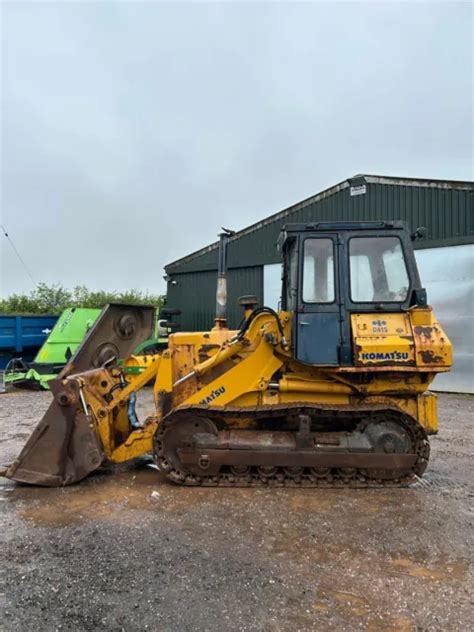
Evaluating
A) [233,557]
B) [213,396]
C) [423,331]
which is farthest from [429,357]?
[233,557]

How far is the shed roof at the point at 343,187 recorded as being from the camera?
11.8 meters

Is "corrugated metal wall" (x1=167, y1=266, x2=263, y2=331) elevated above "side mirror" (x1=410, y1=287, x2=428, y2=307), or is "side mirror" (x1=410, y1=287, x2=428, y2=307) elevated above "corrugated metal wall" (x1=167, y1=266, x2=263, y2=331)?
"corrugated metal wall" (x1=167, y1=266, x2=263, y2=331)

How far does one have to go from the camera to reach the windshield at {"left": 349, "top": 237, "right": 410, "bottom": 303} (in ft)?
16.6

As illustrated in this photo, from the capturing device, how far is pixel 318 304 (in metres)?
→ 5.00

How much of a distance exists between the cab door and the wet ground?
1.46 m

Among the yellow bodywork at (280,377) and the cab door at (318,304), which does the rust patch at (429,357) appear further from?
the cab door at (318,304)

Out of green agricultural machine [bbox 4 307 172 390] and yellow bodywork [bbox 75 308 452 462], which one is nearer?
yellow bodywork [bbox 75 308 452 462]

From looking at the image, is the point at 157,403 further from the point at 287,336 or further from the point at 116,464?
the point at 287,336

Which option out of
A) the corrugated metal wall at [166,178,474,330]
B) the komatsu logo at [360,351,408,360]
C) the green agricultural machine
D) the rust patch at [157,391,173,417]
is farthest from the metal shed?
the rust patch at [157,391,173,417]

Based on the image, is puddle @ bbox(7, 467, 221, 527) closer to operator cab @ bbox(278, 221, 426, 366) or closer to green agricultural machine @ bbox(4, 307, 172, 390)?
operator cab @ bbox(278, 221, 426, 366)

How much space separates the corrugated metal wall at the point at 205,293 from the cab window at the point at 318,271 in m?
9.61

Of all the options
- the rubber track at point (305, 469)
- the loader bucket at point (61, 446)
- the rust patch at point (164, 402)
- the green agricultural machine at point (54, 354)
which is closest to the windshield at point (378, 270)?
the rubber track at point (305, 469)

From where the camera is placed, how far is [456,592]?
305cm

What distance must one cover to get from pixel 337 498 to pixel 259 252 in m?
11.1
